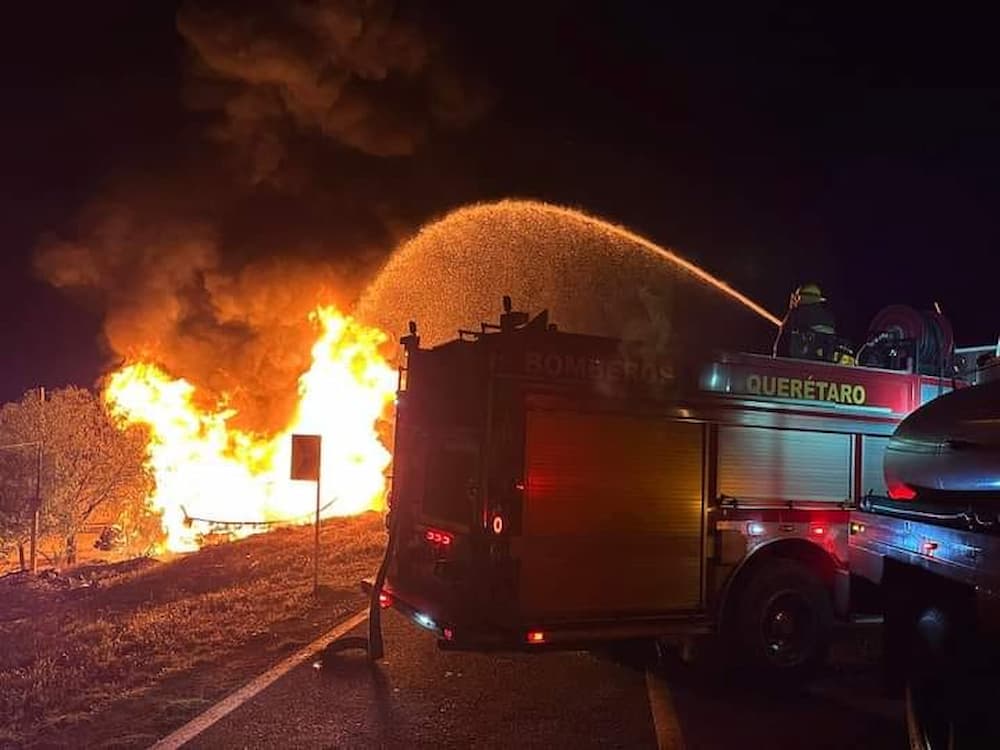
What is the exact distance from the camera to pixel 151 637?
727 centimetres

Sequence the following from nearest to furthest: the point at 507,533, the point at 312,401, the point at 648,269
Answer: the point at 507,533, the point at 312,401, the point at 648,269

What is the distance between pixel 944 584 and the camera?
432 centimetres

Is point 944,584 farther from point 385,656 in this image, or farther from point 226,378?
point 226,378

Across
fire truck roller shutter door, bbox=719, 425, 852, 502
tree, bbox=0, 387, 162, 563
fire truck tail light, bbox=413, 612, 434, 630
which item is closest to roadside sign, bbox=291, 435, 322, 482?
fire truck tail light, bbox=413, 612, 434, 630

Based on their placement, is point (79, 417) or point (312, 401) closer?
point (312, 401)

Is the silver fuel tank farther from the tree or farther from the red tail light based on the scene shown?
the tree

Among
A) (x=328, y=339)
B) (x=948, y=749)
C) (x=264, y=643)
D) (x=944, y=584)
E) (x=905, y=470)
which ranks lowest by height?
(x=264, y=643)

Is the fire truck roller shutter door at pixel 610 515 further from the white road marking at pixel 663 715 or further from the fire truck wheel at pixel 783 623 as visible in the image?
the white road marking at pixel 663 715

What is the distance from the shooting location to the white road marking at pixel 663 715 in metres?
5.09

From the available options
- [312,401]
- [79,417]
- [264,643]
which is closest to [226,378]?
[312,401]

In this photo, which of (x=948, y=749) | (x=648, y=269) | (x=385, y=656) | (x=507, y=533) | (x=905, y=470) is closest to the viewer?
(x=948, y=749)

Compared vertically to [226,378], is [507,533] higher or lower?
lower

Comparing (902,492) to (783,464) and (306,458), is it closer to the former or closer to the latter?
(783,464)

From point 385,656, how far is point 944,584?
4175 millimetres
